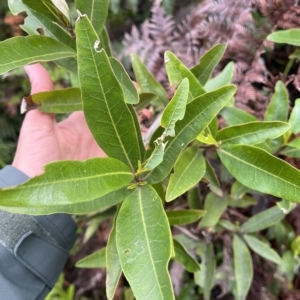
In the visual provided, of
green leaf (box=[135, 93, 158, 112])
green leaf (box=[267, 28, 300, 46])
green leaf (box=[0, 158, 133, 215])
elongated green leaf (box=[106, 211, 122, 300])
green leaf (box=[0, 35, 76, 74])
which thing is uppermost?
green leaf (box=[0, 35, 76, 74])

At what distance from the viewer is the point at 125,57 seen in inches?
63.9

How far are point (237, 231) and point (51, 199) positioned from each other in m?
0.76

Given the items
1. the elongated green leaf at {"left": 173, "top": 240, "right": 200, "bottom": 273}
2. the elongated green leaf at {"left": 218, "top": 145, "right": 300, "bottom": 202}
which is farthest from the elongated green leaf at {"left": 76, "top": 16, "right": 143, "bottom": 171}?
the elongated green leaf at {"left": 173, "top": 240, "right": 200, "bottom": 273}

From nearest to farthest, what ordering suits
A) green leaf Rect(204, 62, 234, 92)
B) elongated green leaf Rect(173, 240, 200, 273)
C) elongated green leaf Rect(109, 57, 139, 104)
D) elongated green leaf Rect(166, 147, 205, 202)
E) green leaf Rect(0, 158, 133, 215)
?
green leaf Rect(0, 158, 133, 215)
elongated green leaf Rect(166, 147, 205, 202)
elongated green leaf Rect(109, 57, 139, 104)
elongated green leaf Rect(173, 240, 200, 273)
green leaf Rect(204, 62, 234, 92)

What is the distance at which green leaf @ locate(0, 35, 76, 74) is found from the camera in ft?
2.32

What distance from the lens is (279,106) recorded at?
934 mm

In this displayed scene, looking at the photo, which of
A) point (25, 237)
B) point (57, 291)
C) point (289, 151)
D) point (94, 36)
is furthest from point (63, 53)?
point (57, 291)

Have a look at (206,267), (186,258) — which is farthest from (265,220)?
(186,258)

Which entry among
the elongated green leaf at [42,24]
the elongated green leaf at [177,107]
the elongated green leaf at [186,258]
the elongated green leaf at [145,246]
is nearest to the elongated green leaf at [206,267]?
the elongated green leaf at [186,258]

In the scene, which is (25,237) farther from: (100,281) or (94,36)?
(100,281)

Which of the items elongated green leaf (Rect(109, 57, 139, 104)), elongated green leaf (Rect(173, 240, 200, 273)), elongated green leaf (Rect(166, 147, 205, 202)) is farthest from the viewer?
elongated green leaf (Rect(173, 240, 200, 273))

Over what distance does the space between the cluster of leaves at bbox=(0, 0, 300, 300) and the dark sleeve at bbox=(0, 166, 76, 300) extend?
30 cm

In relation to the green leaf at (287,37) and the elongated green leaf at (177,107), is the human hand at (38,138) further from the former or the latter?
the green leaf at (287,37)

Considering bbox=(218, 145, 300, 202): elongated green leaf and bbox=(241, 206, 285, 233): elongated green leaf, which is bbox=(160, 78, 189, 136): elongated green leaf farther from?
bbox=(241, 206, 285, 233): elongated green leaf
